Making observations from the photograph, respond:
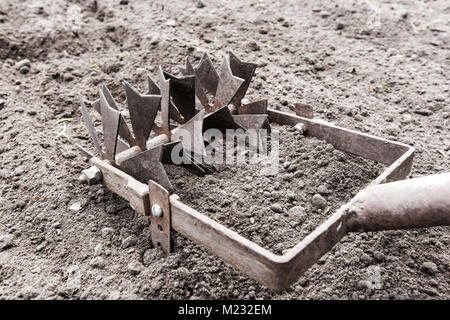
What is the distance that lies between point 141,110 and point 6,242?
99 centimetres

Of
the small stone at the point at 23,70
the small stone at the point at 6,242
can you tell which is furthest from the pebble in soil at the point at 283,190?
the small stone at the point at 23,70

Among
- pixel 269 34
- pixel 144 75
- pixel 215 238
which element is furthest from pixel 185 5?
pixel 215 238

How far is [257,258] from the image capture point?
140cm

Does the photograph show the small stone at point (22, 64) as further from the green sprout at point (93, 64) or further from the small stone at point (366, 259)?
the small stone at point (366, 259)

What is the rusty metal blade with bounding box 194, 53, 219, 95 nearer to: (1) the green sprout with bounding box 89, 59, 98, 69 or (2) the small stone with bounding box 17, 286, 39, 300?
(1) the green sprout with bounding box 89, 59, 98, 69

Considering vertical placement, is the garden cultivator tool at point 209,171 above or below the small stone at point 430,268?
above

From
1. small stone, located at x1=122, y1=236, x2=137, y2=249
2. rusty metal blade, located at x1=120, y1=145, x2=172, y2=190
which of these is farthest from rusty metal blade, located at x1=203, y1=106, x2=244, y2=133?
small stone, located at x1=122, y1=236, x2=137, y2=249

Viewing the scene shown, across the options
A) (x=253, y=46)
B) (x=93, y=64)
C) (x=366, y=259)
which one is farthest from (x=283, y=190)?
(x=93, y=64)

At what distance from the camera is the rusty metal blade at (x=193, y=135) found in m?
2.13

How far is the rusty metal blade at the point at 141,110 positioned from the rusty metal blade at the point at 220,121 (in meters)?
0.42

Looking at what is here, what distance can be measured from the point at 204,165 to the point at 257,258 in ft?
3.36

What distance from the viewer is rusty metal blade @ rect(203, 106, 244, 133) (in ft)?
7.66

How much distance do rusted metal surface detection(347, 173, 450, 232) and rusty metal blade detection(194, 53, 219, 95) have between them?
56.8 inches
